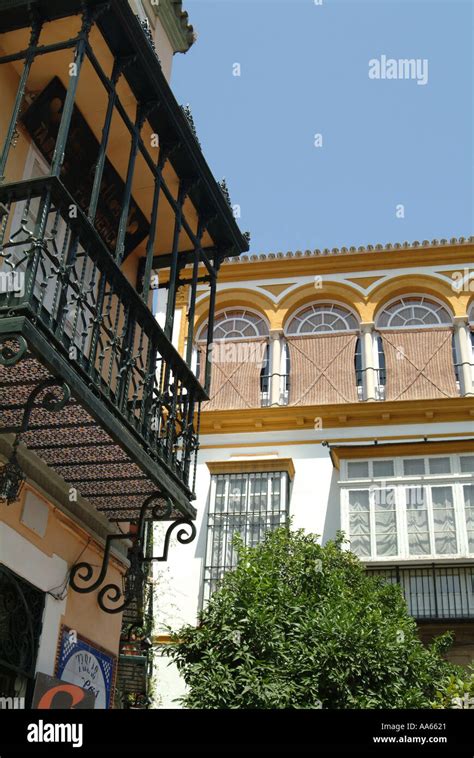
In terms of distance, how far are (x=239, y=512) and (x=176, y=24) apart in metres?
11.1

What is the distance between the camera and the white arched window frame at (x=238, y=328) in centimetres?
2253

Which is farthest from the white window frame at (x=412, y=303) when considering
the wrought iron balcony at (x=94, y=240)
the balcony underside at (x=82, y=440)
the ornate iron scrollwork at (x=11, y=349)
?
the ornate iron scrollwork at (x=11, y=349)

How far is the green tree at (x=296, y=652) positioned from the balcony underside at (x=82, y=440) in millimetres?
5263

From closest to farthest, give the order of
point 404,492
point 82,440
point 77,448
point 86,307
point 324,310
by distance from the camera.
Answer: point 82,440 → point 77,448 → point 86,307 → point 404,492 → point 324,310

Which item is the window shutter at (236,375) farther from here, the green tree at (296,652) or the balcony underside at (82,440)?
the balcony underside at (82,440)

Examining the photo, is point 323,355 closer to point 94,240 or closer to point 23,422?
point 94,240

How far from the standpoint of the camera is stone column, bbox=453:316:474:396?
21.1 m

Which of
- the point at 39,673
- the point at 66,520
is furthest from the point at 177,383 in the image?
the point at 39,673

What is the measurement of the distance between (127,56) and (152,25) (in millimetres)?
4050

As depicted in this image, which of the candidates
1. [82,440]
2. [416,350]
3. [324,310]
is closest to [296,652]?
[82,440]

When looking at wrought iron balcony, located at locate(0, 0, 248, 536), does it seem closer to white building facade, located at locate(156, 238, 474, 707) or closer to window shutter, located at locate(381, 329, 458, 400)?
white building facade, located at locate(156, 238, 474, 707)

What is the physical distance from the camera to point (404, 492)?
19.6 m

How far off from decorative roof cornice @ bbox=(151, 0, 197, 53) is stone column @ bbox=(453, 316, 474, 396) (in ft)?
38.5

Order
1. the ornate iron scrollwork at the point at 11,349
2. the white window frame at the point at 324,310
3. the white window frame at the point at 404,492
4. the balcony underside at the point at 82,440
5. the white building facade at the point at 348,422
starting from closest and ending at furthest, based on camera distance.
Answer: the ornate iron scrollwork at the point at 11,349, the balcony underside at the point at 82,440, the white window frame at the point at 404,492, the white building facade at the point at 348,422, the white window frame at the point at 324,310
